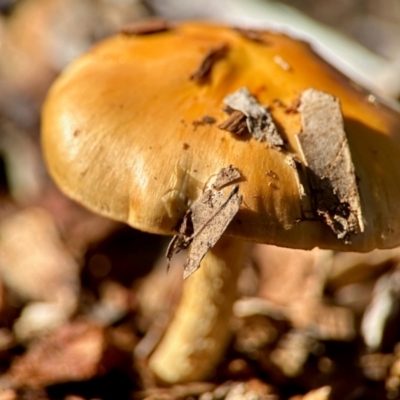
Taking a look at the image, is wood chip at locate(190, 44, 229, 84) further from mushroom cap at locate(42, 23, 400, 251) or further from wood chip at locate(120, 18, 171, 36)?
wood chip at locate(120, 18, 171, 36)

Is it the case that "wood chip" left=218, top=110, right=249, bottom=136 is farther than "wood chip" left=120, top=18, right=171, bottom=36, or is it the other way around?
"wood chip" left=120, top=18, right=171, bottom=36

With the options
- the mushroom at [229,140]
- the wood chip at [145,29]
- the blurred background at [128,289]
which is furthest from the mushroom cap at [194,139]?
the blurred background at [128,289]

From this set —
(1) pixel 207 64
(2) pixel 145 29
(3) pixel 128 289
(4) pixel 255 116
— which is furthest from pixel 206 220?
(3) pixel 128 289

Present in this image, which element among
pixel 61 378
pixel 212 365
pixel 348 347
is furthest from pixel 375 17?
pixel 61 378

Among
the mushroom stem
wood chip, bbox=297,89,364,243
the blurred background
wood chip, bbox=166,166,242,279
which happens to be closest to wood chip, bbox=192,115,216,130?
wood chip, bbox=166,166,242,279

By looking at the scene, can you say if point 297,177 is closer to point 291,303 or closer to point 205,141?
point 205,141

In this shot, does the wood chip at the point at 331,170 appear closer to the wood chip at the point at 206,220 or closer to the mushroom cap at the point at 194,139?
the mushroom cap at the point at 194,139

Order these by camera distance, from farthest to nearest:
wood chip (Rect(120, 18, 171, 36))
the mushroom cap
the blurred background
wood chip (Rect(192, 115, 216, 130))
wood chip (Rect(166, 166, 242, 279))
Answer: the blurred background → wood chip (Rect(120, 18, 171, 36)) → wood chip (Rect(192, 115, 216, 130)) → the mushroom cap → wood chip (Rect(166, 166, 242, 279))

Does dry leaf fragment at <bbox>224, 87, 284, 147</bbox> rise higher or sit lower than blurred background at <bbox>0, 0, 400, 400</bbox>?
higher

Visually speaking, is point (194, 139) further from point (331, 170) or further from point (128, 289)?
point (128, 289)
